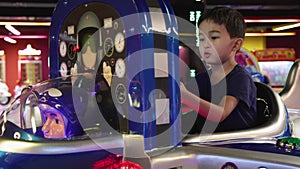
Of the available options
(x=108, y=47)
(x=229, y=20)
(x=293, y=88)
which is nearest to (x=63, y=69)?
(x=108, y=47)

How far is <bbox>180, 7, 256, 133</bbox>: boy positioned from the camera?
122 centimetres

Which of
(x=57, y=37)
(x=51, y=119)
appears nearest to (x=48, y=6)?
(x=57, y=37)

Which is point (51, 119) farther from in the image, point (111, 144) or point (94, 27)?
point (94, 27)

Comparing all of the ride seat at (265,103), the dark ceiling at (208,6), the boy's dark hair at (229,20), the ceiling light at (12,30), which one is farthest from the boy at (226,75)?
the ceiling light at (12,30)

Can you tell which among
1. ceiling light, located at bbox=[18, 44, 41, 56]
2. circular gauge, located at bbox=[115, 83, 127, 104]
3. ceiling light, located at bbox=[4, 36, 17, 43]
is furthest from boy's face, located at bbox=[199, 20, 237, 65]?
ceiling light, located at bbox=[18, 44, 41, 56]

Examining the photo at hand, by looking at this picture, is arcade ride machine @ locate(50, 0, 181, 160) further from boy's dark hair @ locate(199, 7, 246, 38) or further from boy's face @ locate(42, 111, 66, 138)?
boy's dark hair @ locate(199, 7, 246, 38)

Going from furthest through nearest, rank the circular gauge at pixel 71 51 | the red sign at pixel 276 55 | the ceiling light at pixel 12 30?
the red sign at pixel 276 55, the ceiling light at pixel 12 30, the circular gauge at pixel 71 51

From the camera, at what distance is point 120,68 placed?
39.8 inches

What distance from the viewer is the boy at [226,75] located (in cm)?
122

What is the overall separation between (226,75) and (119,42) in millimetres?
448

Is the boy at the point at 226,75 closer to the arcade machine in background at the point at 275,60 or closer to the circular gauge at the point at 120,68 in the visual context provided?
the circular gauge at the point at 120,68

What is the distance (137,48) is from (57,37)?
57cm

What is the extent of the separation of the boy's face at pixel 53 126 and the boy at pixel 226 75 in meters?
0.41

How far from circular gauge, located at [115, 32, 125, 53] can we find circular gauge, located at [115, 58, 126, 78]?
1.1 inches
